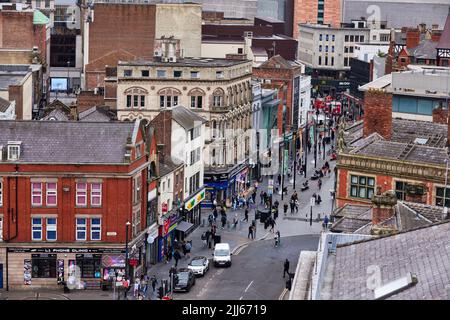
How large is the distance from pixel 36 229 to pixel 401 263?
137 feet

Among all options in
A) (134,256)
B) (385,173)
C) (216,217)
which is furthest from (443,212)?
(216,217)

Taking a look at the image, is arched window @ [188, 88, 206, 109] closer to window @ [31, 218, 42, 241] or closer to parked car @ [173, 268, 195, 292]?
parked car @ [173, 268, 195, 292]

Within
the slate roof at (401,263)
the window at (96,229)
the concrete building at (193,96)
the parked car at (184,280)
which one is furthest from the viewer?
the concrete building at (193,96)

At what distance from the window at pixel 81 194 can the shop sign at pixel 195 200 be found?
62.9 feet

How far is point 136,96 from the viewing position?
102 meters

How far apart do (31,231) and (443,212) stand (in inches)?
1221

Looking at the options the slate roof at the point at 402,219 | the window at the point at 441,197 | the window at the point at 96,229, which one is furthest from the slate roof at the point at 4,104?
the slate roof at the point at 402,219

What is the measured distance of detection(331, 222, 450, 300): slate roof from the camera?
27.2 meters

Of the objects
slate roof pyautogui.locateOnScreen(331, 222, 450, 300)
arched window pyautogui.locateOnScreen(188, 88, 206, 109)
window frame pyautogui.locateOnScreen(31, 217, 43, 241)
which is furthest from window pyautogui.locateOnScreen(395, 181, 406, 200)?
arched window pyautogui.locateOnScreen(188, 88, 206, 109)

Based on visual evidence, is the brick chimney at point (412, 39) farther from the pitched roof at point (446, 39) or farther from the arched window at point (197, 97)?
the arched window at point (197, 97)

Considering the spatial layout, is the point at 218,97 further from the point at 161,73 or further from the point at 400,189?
the point at 400,189

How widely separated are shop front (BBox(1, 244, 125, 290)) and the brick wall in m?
68.2

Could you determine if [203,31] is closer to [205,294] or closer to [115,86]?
[115,86]

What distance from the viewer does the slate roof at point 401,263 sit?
27172mm
